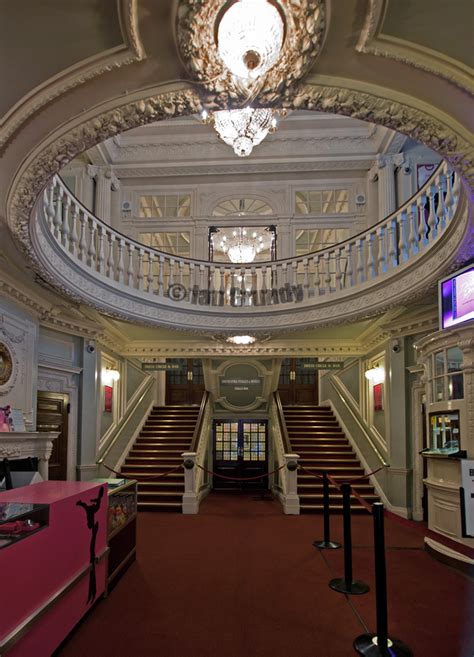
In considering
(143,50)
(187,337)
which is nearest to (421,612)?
(143,50)

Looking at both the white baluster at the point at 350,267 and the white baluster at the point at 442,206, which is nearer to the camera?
the white baluster at the point at 442,206

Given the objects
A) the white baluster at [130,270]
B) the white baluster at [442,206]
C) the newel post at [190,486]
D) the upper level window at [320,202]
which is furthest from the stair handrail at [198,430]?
the white baluster at [442,206]

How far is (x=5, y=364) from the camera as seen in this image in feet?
22.3

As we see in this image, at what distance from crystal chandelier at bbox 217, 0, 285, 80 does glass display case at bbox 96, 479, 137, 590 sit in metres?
3.79

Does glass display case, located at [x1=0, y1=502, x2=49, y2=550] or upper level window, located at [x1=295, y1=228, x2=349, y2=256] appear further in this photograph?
upper level window, located at [x1=295, y1=228, x2=349, y2=256]

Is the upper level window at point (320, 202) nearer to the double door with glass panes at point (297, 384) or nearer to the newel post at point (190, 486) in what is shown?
the double door with glass panes at point (297, 384)

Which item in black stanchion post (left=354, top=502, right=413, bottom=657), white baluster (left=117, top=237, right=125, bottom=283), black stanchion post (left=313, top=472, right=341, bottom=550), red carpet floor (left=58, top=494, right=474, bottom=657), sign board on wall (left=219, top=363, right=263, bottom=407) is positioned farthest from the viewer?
sign board on wall (left=219, top=363, right=263, bottom=407)

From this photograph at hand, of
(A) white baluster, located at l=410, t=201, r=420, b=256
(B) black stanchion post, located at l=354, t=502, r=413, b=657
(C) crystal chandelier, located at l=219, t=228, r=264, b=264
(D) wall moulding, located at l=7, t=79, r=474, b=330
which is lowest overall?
(B) black stanchion post, located at l=354, t=502, r=413, b=657

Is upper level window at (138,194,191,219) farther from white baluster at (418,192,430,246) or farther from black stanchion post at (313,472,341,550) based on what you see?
black stanchion post at (313,472,341,550)

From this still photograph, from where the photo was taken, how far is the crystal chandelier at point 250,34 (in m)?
2.73

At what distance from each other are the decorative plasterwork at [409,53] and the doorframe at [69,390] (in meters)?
Result: 6.88

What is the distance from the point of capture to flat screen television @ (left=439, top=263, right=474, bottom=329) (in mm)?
5504

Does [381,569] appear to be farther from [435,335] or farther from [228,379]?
[228,379]

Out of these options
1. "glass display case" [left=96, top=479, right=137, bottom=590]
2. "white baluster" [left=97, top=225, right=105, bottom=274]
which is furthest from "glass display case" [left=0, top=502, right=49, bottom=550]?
"white baluster" [left=97, top=225, right=105, bottom=274]
